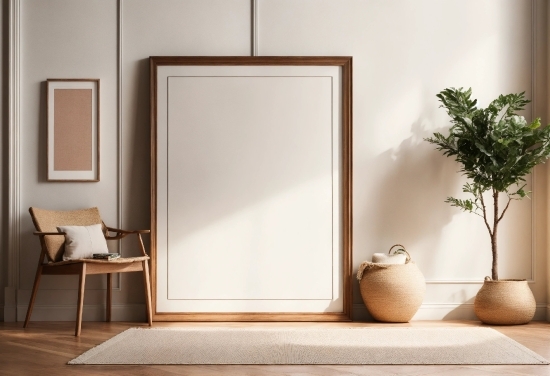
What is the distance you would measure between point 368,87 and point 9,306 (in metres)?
3.02

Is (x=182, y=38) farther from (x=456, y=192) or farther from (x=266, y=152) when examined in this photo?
(x=456, y=192)

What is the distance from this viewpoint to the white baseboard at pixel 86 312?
472 cm

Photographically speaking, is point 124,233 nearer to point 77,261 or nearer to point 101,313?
point 77,261

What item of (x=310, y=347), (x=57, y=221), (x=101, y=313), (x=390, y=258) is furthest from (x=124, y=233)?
(x=390, y=258)

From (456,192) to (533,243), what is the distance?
672mm

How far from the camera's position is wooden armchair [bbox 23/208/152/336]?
4148mm

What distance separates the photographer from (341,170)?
4.77m

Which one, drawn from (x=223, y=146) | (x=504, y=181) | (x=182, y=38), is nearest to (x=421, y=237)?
(x=504, y=181)

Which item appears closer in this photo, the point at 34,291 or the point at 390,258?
the point at 34,291

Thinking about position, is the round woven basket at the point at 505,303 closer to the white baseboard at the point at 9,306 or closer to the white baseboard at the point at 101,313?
the white baseboard at the point at 101,313

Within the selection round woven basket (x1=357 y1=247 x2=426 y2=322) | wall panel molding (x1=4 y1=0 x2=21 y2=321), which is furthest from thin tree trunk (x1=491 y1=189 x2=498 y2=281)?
wall panel molding (x1=4 y1=0 x2=21 y2=321)

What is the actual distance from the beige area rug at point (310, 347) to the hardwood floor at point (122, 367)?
0.10 m

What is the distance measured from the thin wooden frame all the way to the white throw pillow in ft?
1.43

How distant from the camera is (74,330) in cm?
430
